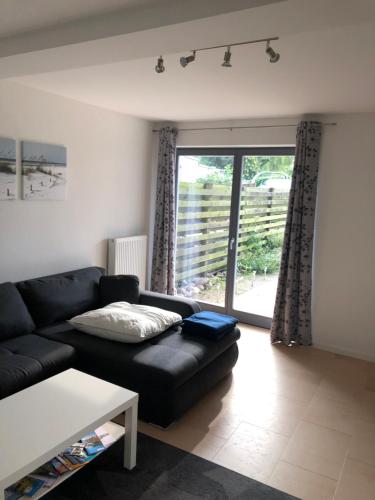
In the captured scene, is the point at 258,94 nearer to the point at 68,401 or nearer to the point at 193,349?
the point at 193,349

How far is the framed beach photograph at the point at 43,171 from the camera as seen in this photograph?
358 centimetres

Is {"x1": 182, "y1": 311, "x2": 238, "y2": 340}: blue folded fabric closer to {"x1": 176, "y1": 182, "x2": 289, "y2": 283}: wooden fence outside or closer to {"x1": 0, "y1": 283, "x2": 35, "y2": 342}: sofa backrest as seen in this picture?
{"x1": 0, "y1": 283, "x2": 35, "y2": 342}: sofa backrest

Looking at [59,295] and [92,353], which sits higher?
[59,295]

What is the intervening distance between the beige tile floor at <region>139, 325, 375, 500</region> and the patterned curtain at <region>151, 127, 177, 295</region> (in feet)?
5.39

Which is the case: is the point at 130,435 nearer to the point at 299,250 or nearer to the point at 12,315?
the point at 12,315

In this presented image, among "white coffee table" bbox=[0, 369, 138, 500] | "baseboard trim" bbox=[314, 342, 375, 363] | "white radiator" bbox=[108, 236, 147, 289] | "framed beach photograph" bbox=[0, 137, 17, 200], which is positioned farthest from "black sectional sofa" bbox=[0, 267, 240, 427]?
"baseboard trim" bbox=[314, 342, 375, 363]

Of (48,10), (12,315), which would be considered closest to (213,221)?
(12,315)

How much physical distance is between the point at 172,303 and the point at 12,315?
1382 mm

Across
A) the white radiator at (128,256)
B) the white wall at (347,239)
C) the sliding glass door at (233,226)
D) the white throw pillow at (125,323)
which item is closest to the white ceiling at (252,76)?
the white wall at (347,239)

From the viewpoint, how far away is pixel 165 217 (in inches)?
200

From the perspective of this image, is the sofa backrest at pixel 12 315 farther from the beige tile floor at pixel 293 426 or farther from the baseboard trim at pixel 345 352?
the baseboard trim at pixel 345 352

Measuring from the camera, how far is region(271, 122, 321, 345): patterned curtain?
13.4ft

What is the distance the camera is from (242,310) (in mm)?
4988

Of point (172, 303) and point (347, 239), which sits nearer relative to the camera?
point (172, 303)
